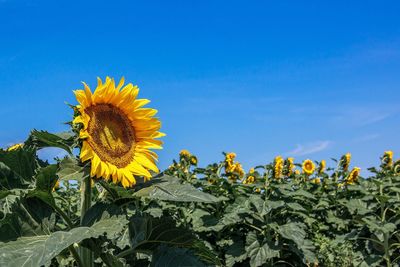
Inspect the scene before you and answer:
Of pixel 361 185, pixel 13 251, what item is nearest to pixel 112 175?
pixel 13 251

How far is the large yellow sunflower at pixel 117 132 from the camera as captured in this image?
2215 millimetres

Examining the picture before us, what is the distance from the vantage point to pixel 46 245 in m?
1.88

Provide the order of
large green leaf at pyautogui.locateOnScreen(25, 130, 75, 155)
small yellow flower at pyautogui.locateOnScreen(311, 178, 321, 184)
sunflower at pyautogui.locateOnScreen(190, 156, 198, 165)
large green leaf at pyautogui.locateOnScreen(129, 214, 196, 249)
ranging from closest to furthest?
large green leaf at pyautogui.locateOnScreen(25, 130, 75, 155), large green leaf at pyautogui.locateOnScreen(129, 214, 196, 249), sunflower at pyautogui.locateOnScreen(190, 156, 198, 165), small yellow flower at pyautogui.locateOnScreen(311, 178, 321, 184)

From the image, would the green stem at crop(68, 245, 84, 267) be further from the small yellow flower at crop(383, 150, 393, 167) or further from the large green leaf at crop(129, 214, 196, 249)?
the small yellow flower at crop(383, 150, 393, 167)

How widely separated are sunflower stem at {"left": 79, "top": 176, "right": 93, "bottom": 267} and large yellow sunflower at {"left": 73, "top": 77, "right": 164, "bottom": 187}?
0.05 meters

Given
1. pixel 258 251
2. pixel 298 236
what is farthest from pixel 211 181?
pixel 298 236

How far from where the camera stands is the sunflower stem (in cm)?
222

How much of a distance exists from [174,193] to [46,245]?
0.50 metres

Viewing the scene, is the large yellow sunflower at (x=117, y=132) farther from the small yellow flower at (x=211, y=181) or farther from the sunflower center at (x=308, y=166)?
the sunflower center at (x=308, y=166)

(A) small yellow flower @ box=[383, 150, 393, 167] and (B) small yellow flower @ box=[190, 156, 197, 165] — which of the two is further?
(A) small yellow flower @ box=[383, 150, 393, 167]

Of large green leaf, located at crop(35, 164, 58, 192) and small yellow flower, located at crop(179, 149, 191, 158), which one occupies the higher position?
small yellow flower, located at crop(179, 149, 191, 158)

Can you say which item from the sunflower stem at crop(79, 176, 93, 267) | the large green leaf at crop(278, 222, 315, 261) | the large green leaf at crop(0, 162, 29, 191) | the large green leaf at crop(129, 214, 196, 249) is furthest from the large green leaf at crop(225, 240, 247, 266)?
the large green leaf at crop(0, 162, 29, 191)

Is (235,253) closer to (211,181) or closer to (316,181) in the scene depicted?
(211,181)

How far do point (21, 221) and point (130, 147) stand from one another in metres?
0.56
